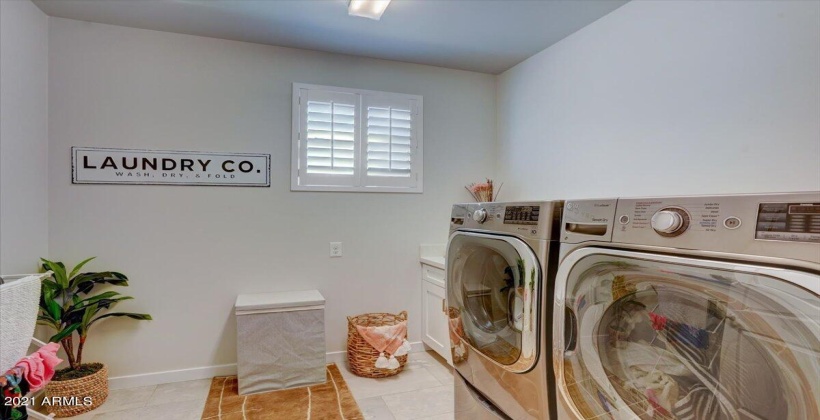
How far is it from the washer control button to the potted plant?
9.94 feet

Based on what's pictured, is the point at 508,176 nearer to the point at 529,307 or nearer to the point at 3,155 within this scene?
the point at 529,307

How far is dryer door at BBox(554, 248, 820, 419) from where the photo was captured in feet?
2.51

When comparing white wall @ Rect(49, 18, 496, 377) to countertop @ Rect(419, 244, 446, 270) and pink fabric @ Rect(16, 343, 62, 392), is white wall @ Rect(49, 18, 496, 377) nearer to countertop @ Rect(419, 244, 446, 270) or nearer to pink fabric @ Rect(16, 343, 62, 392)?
countertop @ Rect(419, 244, 446, 270)

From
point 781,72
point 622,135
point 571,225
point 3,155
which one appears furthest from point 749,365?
point 3,155

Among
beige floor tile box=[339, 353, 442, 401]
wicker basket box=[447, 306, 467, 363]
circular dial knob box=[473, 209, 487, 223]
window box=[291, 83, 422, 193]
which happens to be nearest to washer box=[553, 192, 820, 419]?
circular dial knob box=[473, 209, 487, 223]

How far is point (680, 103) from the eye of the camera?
2.00m

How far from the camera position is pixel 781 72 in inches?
63.1

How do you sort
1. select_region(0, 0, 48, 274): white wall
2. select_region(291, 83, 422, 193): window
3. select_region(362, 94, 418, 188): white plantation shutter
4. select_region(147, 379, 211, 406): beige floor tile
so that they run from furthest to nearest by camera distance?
select_region(362, 94, 418, 188): white plantation shutter < select_region(291, 83, 422, 193): window < select_region(147, 379, 211, 406): beige floor tile < select_region(0, 0, 48, 274): white wall

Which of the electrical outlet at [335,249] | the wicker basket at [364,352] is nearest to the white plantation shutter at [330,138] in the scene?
the electrical outlet at [335,249]

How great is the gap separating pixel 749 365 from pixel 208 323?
2.95 meters

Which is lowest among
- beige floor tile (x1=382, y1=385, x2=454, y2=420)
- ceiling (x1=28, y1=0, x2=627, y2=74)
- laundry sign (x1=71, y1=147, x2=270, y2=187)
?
beige floor tile (x1=382, y1=385, x2=454, y2=420)

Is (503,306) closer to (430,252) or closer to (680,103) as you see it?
(680,103)

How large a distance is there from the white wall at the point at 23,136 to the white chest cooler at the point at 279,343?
120 cm

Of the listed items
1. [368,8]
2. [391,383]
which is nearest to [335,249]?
[391,383]
